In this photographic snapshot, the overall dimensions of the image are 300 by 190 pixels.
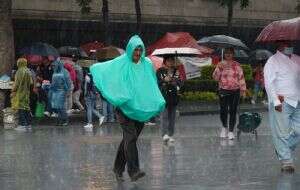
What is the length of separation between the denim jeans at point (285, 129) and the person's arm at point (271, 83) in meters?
0.20

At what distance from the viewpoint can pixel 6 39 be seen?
2197 cm

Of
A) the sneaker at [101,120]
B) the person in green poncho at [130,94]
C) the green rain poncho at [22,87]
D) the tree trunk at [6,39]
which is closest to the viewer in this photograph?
the person in green poncho at [130,94]

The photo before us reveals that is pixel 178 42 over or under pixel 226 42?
under

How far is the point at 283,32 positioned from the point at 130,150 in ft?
9.04

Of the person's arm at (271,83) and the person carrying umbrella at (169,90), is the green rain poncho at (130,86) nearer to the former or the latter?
the person's arm at (271,83)

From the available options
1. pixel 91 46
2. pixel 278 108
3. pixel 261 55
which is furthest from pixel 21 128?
pixel 261 55

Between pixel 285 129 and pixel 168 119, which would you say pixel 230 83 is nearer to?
pixel 168 119

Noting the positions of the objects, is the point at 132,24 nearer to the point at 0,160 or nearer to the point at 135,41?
the point at 0,160

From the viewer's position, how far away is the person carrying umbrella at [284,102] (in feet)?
34.9

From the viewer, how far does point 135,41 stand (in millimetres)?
9727

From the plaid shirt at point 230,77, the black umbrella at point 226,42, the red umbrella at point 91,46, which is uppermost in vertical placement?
the black umbrella at point 226,42

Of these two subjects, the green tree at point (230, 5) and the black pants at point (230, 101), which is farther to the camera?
the green tree at point (230, 5)

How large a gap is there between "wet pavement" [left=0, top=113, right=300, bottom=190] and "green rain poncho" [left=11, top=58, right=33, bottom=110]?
135 cm

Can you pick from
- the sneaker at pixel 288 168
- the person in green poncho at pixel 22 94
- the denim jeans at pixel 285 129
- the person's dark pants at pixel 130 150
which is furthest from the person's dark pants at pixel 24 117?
the sneaker at pixel 288 168
